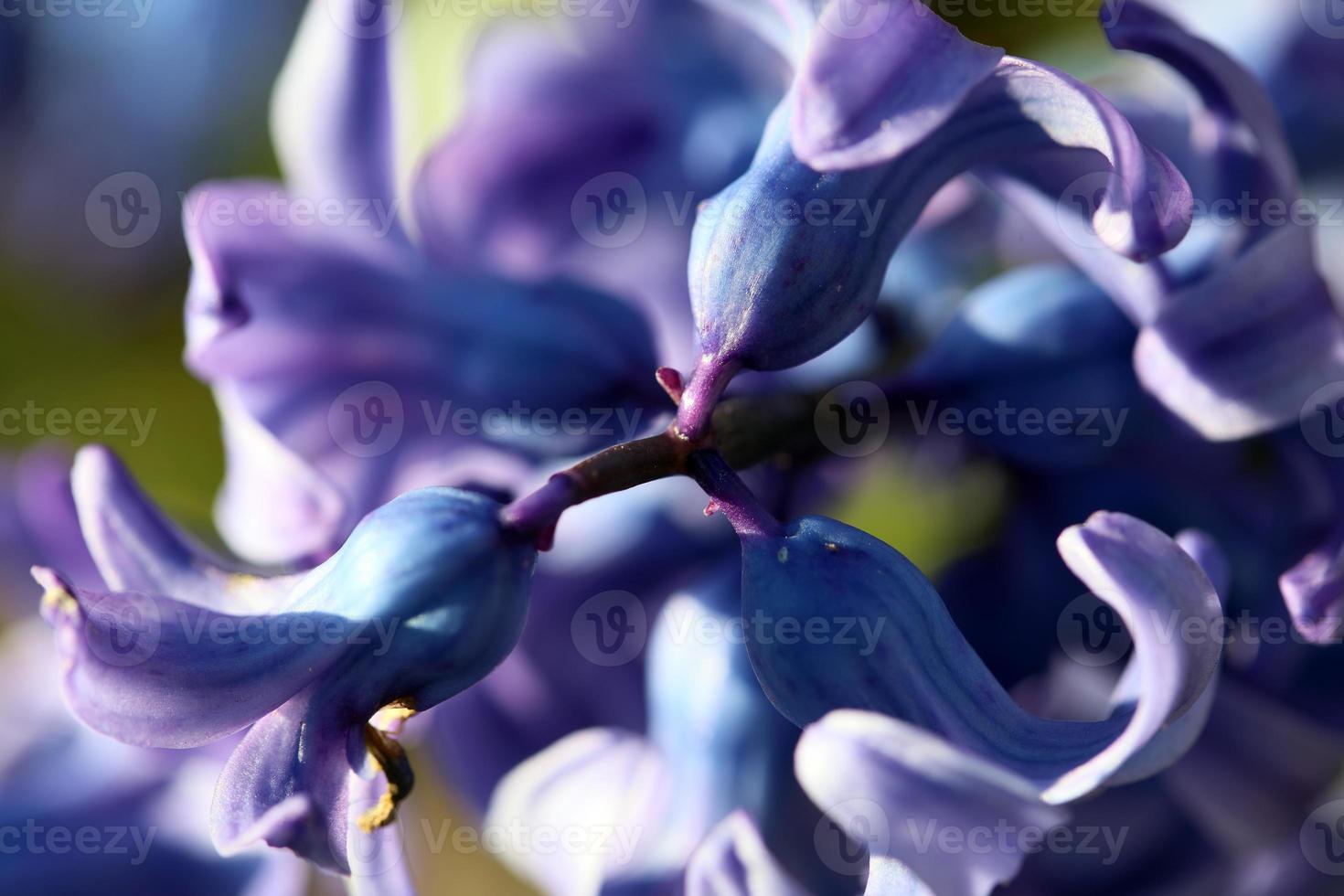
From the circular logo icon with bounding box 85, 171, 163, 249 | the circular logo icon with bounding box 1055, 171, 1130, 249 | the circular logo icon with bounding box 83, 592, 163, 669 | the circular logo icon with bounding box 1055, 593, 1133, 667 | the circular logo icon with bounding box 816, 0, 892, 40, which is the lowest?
the circular logo icon with bounding box 1055, 593, 1133, 667

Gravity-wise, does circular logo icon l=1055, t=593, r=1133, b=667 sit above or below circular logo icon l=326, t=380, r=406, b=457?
below

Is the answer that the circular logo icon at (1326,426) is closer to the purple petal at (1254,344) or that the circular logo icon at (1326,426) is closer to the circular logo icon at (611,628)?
the purple petal at (1254,344)

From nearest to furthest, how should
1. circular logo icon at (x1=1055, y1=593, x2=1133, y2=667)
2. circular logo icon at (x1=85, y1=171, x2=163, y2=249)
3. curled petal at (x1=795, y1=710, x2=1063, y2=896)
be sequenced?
curled petal at (x1=795, y1=710, x2=1063, y2=896)
circular logo icon at (x1=1055, y1=593, x2=1133, y2=667)
circular logo icon at (x1=85, y1=171, x2=163, y2=249)

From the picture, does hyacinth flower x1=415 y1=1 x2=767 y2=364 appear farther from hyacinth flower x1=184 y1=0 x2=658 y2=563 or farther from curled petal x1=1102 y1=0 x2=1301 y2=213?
curled petal x1=1102 y1=0 x2=1301 y2=213

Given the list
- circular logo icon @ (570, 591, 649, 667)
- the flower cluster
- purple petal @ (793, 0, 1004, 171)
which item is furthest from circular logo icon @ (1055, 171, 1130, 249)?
circular logo icon @ (570, 591, 649, 667)

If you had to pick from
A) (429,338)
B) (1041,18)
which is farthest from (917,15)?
(1041,18)

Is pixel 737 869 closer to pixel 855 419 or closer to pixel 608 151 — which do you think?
pixel 855 419

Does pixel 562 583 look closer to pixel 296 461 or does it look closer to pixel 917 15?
pixel 296 461
